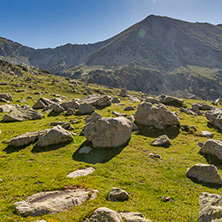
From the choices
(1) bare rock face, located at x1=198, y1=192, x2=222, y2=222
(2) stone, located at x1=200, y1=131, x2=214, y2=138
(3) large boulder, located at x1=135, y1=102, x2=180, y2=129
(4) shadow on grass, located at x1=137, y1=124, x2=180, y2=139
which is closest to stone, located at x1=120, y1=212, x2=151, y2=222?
(1) bare rock face, located at x1=198, y1=192, x2=222, y2=222

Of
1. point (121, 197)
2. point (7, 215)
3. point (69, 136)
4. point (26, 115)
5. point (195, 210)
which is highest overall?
point (26, 115)

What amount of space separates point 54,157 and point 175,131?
2556 cm

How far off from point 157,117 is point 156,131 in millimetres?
3735

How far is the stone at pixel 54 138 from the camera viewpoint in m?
24.9

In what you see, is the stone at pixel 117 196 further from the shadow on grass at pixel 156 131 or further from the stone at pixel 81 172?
the shadow on grass at pixel 156 131

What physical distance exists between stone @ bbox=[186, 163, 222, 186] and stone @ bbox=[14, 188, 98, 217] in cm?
1196

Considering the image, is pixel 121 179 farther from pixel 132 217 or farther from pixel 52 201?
pixel 52 201

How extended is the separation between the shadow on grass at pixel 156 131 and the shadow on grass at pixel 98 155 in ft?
29.3

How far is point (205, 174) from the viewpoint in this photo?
16.8 meters

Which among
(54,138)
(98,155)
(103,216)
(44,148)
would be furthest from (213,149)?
(44,148)

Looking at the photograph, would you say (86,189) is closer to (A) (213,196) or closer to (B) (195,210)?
(B) (195,210)

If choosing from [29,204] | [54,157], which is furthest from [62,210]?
[54,157]

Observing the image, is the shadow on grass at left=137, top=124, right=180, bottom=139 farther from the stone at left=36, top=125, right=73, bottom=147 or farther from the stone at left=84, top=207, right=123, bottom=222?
the stone at left=84, top=207, right=123, bottom=222

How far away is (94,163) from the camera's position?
20.6m
